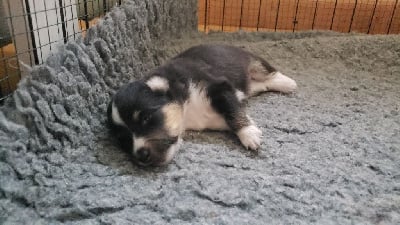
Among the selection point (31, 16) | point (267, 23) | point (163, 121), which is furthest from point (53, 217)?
point (267, 23)

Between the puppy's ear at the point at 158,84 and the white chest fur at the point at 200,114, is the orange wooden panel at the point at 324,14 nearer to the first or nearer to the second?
the white chest fur at the point at 200,114

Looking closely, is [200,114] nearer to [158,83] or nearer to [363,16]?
[158,83]

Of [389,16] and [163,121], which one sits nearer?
[163,121]

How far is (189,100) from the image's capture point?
2.29 m

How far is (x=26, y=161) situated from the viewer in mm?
1695

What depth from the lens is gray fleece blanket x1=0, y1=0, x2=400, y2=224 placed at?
4.97ft

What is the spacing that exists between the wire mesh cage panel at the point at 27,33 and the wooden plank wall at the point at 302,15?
2.35 metres

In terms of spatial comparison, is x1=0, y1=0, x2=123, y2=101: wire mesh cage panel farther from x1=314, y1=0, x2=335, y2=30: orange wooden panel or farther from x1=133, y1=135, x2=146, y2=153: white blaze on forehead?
x1=314, y1=0, x2=335, y2=30: orange wooden panel

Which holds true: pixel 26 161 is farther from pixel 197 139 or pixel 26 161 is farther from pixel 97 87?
pixel 197 139

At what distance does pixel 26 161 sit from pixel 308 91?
203 centimetres

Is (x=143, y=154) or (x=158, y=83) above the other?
(x=158, y=83)

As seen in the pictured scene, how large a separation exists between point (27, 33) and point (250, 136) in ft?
4.69

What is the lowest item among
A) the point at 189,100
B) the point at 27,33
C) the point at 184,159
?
the point at 184,159

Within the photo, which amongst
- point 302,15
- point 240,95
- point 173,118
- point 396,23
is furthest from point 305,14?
point 173,118
